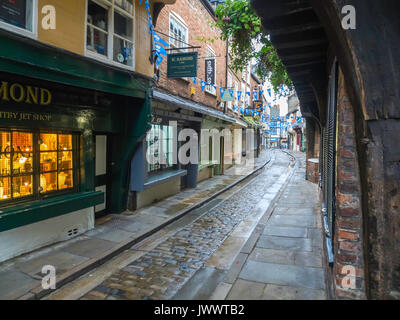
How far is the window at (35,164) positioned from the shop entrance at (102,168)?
3.46 ft

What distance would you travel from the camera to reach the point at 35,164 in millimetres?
5504

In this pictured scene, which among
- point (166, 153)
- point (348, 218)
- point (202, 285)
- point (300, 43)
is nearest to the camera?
point (348, 218)

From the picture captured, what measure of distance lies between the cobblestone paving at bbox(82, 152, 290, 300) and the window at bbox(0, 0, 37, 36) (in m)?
4.17

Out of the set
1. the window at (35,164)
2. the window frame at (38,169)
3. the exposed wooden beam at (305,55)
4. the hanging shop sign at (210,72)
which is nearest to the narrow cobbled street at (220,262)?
the window frame at (38,169)

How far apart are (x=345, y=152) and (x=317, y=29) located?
1.98 metres

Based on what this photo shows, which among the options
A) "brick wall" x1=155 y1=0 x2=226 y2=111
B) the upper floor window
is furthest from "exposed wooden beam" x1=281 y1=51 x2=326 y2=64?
the upper floor window

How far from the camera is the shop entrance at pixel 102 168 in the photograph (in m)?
7.42

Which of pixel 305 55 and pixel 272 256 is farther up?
pixel 305 55

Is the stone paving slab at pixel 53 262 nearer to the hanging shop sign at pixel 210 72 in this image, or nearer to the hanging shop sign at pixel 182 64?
the hanging shop sign at pixel 182 64

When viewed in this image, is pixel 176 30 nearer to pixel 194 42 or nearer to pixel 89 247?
pixel 194 42

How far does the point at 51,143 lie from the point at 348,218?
18.2ft

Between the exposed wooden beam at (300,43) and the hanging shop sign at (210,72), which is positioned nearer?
the exposed wooden beam at (300,43)

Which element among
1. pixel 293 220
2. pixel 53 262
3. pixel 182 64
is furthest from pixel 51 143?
pixel 293 220

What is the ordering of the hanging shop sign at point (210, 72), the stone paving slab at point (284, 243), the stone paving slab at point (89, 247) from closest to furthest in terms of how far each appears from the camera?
the stone paving slab at point (89, 247) → the stone paving slab at point (284, 243) → the hanging shop sign at point (210, 72)
